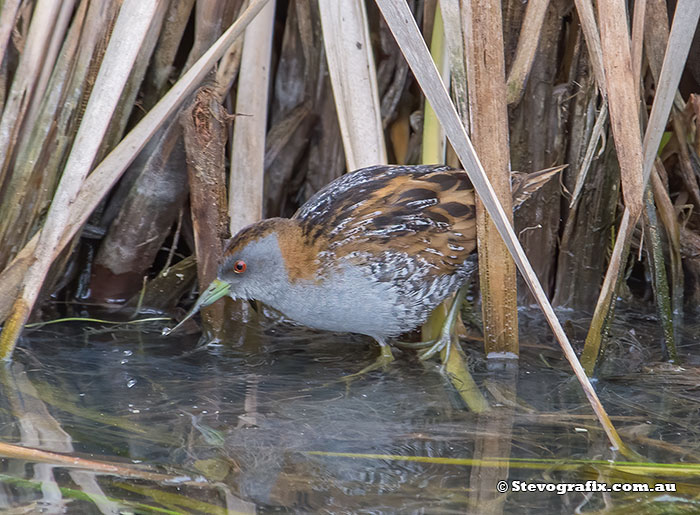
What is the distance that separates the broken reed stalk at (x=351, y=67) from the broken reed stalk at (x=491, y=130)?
0.59 m

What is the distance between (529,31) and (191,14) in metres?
1.50

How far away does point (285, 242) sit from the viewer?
3330 millimetres

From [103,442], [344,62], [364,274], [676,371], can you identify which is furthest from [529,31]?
[103,442]

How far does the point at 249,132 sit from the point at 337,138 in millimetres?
613

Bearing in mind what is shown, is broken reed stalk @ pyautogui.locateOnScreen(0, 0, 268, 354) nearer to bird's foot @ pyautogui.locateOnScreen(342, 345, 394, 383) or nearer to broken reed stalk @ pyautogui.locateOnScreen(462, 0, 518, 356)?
broken reed stalk @ pyautogui.locateOnScreen(462, 0, 518, 356)

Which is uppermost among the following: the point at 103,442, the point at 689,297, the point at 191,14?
the point at 191,14

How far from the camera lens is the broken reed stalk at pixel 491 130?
2918 millimetres

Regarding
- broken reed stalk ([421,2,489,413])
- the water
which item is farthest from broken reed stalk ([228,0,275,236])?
broken reed stalk ([421,2,489,413])

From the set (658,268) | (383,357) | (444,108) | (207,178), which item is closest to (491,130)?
(444,108)

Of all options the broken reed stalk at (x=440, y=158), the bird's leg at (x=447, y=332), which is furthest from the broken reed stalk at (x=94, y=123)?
the bird's leg at (x=447, y=332)

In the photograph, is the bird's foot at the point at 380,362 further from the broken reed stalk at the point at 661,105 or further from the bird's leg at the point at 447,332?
the broken reed stalk at the point at 661,105

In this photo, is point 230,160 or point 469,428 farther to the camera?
point 230,160

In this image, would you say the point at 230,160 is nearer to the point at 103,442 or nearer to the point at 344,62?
the point at 344,62

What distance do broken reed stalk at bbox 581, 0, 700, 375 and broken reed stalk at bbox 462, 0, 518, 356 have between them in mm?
368
